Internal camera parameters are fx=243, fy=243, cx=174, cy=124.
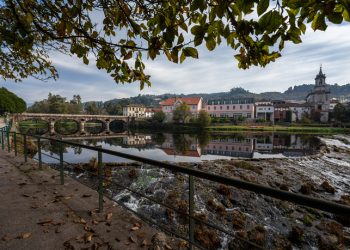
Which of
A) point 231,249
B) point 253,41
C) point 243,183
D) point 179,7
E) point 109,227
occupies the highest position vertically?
point 179,7

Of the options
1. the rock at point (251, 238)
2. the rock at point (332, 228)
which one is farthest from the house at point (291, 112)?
the rock at point (251, 238)

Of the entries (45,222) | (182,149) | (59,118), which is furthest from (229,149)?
(59,118)

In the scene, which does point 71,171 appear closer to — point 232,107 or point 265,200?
point 265,200

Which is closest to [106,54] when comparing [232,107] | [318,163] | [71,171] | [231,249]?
[231,249]

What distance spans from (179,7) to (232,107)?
85.5 m

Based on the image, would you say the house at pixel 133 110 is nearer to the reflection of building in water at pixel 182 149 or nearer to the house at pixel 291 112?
the house at pixel 291 112

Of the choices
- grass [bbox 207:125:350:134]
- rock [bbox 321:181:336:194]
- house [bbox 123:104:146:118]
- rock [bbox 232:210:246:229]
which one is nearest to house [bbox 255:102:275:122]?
grass [bbox 207:125:350:134]

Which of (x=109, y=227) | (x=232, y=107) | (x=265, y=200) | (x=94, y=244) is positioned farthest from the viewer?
(x=232, y=107)

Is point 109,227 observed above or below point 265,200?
above

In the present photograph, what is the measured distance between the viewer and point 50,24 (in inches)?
157

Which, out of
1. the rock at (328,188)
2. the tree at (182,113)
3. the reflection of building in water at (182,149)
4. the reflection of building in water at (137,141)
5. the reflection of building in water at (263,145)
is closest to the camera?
the rock at (328,188)

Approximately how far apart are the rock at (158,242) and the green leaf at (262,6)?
2925 millimetres

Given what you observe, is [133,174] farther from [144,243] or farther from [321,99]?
[321,99]

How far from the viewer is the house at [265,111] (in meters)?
81.9
